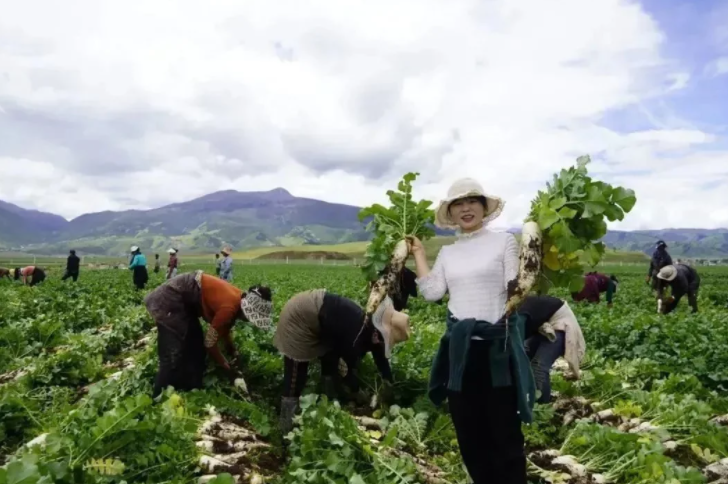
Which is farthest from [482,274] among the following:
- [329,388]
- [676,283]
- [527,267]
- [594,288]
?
[594,288]

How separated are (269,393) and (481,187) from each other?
365 centimetres

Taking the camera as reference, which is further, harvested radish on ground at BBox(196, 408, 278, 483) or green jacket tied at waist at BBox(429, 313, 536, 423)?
harvested radish on ground at BBox(196, 408, 278, 483)

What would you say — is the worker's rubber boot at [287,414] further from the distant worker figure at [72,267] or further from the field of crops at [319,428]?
the distant worker figure at [72,267]

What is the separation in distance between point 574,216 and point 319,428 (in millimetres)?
2148

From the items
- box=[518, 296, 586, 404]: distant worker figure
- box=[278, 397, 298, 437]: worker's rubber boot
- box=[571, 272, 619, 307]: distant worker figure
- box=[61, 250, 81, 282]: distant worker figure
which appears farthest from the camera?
box=[61, 250, 81, 282]: distant worker figure

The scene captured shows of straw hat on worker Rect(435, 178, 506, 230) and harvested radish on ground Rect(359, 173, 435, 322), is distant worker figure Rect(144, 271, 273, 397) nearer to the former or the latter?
harvested radish on ground Rect(359, 173, 435, 322)

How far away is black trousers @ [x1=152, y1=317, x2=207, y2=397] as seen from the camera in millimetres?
5633

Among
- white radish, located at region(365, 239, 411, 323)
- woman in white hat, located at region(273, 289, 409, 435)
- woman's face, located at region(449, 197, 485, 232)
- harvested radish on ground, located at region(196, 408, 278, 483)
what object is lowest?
harvested radish on ground, located at region(196, 408, 278, 483)

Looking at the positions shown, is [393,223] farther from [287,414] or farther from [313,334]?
[287,414]

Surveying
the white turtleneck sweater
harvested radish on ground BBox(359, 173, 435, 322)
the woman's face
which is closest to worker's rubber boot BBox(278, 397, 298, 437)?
harvested radish on ground BBox(359, 173, 435, 322)

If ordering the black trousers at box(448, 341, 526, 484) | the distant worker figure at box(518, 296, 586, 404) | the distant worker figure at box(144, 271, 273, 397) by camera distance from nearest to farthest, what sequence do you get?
the black trousers at box(448, 341, 526, 484) < the distant worker figure at box(518, 296, 586, 404) < the distant worker figure at box(144, 271, 273, 397)

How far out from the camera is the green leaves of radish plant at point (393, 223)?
4199 mm

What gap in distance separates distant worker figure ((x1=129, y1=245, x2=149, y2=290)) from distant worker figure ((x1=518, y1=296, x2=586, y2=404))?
52.5 ft

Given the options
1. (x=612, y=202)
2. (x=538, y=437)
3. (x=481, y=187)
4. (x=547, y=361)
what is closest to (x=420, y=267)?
(x=481, y=187)
